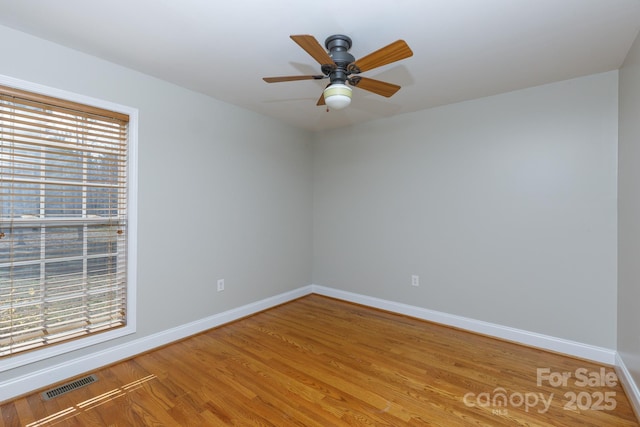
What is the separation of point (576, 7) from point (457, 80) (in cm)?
100

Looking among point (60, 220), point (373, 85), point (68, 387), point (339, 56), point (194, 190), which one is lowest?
point (68, 387)

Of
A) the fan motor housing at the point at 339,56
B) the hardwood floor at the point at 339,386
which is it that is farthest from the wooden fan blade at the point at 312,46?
the hardwood floor at the point at 339,386

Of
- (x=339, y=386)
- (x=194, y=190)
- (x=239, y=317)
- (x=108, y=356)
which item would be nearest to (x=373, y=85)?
(x=194, y=190)

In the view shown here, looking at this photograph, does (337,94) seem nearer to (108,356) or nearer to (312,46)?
(312,46)

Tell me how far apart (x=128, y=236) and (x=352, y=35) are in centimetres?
237

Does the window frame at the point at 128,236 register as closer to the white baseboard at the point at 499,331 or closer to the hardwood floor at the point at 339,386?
the hardwood floor at the point at 339,386

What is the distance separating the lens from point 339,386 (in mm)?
2213

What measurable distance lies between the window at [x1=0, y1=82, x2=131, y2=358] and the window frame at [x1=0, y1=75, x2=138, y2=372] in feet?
0.10

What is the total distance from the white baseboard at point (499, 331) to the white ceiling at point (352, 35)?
2.31 metres

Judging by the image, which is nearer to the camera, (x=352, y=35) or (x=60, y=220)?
(x=352, y=35)

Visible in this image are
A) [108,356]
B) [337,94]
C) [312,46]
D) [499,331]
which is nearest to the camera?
[312,46]

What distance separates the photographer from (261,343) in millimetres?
2877

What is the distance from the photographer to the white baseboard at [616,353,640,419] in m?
1.94

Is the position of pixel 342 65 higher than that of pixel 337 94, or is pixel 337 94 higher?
pixel 342 65
